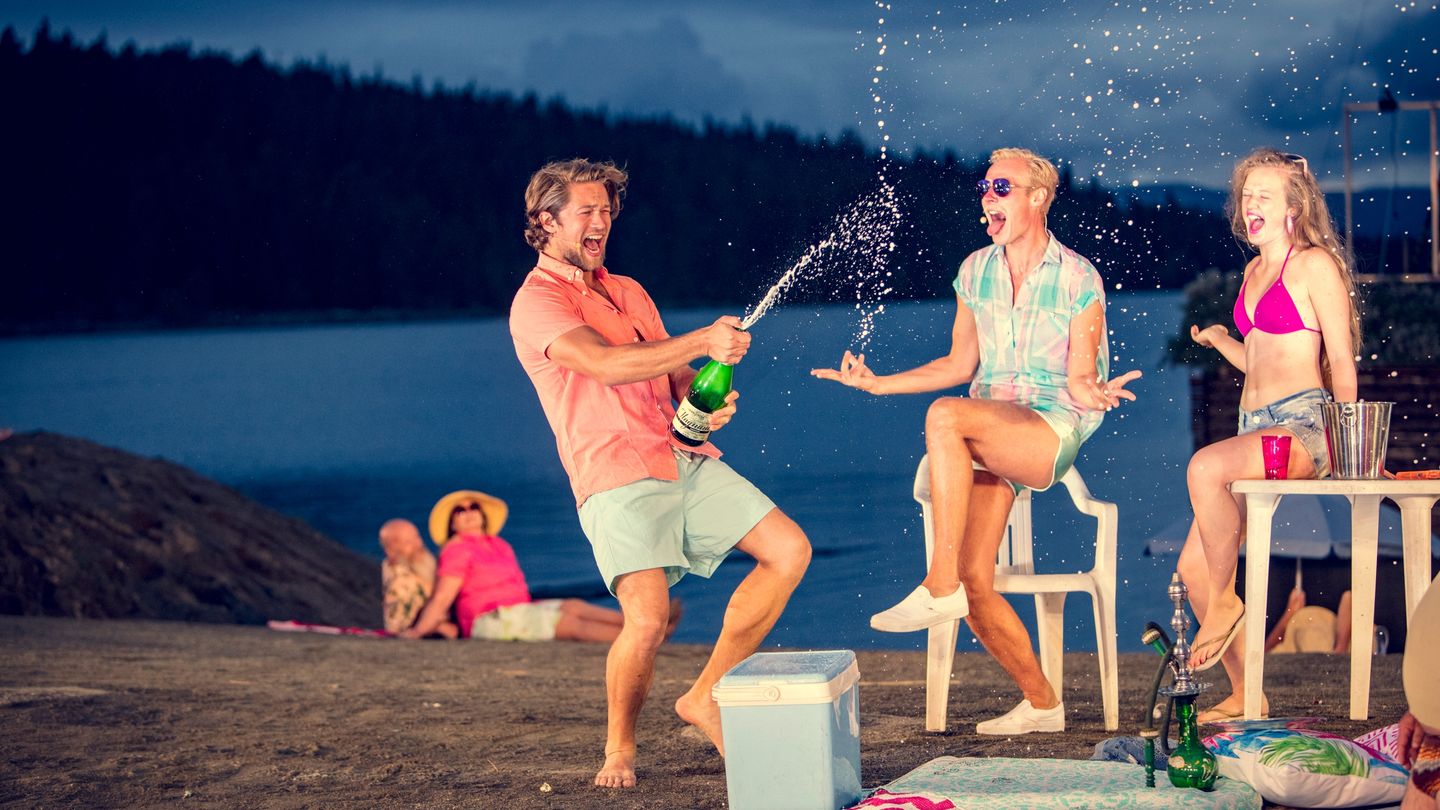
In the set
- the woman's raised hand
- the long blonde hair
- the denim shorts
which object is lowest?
the denim shorts

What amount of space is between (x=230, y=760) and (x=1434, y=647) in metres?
3.53

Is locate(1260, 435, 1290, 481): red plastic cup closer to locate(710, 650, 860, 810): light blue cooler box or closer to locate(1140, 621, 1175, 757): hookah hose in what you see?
locate(1140, 621, 1175, 757): hookah hose

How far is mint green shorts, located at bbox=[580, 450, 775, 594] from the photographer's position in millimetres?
4211

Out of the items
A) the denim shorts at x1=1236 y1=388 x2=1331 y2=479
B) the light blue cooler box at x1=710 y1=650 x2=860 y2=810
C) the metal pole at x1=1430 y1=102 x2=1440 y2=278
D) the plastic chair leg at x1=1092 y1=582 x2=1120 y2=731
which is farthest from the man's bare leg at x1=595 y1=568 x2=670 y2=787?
the metal pole at x1=1430 y1=102 x2=1440 y2=278

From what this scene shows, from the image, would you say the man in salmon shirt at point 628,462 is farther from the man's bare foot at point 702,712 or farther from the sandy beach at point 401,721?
the sandy beach at point 401,721

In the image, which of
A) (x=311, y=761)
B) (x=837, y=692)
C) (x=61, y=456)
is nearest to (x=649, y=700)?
(x=311, y=761)

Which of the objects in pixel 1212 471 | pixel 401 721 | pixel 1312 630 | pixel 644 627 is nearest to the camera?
pixel 644 627

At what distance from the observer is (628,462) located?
425 centimetres

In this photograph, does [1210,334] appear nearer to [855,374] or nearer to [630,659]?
[855,374]

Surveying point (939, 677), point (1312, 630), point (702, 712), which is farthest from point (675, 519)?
point (1312, 630)

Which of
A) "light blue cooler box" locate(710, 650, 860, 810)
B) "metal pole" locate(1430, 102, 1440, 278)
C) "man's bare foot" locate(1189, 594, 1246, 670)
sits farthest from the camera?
"metal pole" locate(1430, 102, 1440, 278)

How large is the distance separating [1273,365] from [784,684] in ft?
6.13

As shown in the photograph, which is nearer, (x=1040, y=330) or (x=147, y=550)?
(x=1040, y=330)

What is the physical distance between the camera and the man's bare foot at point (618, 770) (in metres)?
4.25
